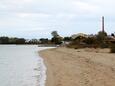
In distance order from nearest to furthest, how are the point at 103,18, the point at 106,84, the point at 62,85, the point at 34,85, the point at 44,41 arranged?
the point at 106,84 < the point at 62,85 < the point at 34,85 < the point at 103,18 < the point at 44,41

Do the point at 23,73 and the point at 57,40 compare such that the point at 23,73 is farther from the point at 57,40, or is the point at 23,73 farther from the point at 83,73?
the point at 57,40

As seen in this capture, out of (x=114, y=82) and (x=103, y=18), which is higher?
(x=103, y=18)

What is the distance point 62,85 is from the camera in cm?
1638

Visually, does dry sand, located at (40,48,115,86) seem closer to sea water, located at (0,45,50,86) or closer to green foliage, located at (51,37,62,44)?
sea water, located at (0,45,50,86)

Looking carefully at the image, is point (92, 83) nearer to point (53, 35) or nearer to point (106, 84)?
point (106, 84)

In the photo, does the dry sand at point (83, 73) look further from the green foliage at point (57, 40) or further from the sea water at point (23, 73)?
the green foliage at point (57, 40)

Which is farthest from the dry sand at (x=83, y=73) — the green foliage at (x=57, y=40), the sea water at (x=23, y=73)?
the green foliage at (x=57, y=40)

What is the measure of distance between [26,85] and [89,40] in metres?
72.5

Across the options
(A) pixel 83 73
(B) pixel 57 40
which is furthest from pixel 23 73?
(B) pixel 57 40

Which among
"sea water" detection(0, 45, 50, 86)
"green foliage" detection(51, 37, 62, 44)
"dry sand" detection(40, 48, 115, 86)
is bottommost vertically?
"sea water" detection(0, 45, 50, 86)

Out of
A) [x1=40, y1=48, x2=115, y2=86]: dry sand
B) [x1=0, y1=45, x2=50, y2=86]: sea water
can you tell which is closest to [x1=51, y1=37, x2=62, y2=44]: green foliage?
[x1=0, y1=45, x2=50, y2=86]: sea water

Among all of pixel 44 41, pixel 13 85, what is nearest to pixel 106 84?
pixel 13 85

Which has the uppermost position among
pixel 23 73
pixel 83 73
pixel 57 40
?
pixel 57 40

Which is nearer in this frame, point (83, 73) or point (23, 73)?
point (83, 73)
